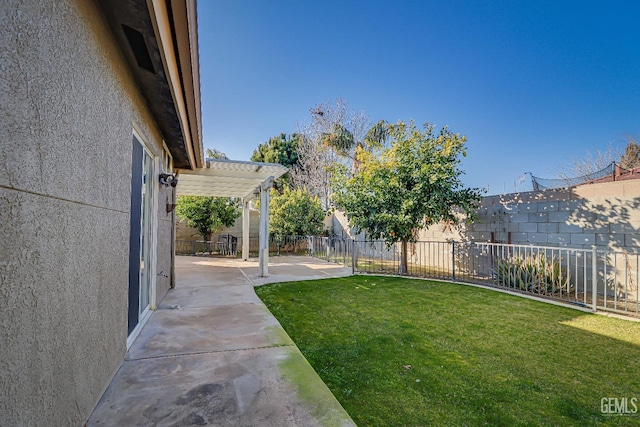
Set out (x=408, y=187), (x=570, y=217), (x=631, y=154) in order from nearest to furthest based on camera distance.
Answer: (x=570, y=217), (x=408, y=187), (x=631, y=154)

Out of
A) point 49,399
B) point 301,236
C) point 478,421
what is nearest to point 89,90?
point 49,399

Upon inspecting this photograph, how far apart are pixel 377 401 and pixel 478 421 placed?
0.80 metres

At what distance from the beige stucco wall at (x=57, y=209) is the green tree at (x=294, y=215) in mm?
13059

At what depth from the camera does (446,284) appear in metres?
7.80

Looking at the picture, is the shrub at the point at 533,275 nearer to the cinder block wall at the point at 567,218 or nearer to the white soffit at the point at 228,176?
the cinder block wall at the point at 567,218

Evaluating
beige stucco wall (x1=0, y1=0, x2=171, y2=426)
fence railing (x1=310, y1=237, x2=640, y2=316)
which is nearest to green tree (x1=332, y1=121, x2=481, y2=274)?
fence railing (x1=310, y1=237, x2=640, y2=316)

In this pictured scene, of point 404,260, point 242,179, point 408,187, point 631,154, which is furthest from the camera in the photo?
point 631,154

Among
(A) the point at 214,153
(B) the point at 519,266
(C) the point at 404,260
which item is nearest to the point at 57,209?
(B) the point at 519,266

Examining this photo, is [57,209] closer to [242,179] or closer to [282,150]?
[242,179]

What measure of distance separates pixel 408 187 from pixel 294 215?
26.1 feet

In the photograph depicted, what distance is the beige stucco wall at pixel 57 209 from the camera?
1165 mm

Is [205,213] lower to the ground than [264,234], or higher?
higher

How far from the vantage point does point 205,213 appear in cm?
1545

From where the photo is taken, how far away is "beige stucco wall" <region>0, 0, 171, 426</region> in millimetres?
1165
